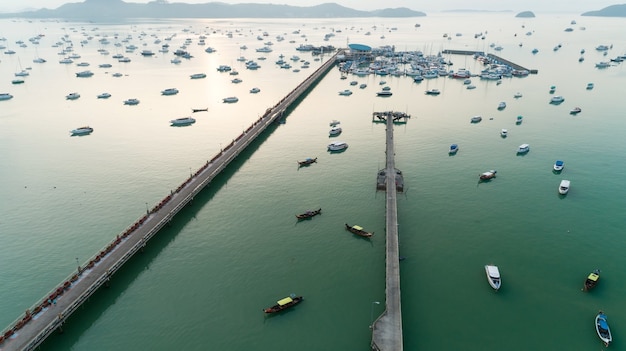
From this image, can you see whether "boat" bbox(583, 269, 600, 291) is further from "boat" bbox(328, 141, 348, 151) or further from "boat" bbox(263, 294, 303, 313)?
"boat" bbox(328, 141, 348, 151)

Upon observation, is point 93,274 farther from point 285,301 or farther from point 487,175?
point 487,175

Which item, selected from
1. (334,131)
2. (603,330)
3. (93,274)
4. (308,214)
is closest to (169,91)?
(334,131)

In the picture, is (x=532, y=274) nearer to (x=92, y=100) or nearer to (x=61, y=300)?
(x=61, y=300)

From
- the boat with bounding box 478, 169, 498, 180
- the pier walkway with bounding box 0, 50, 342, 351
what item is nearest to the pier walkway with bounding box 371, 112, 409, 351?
the boat with bounding box 478, 169, 498, 180

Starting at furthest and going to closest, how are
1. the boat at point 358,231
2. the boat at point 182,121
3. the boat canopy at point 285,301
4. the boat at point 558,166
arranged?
the boat at point 182,121 < the boat at point 558,166 < the boat at point 358,231 < the boat canopy at point 285,301

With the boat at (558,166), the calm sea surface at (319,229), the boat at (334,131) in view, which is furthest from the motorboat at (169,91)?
the boat at (558,166)

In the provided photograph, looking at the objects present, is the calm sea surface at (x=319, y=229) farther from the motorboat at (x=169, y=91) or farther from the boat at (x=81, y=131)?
the motorboat at (x=169, y=91)
